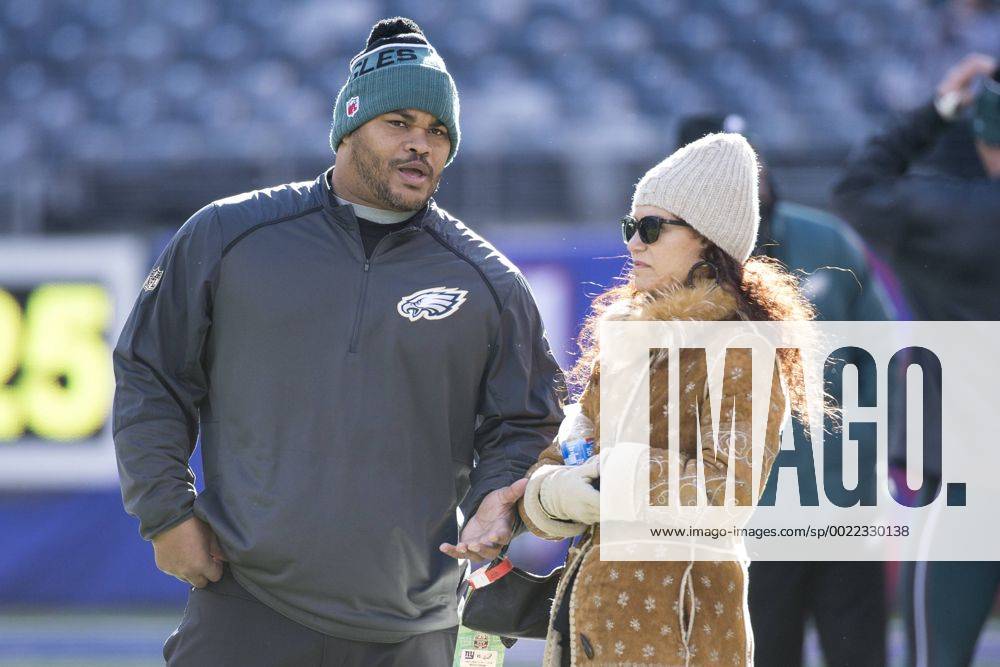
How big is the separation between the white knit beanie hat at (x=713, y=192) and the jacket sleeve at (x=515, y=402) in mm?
478

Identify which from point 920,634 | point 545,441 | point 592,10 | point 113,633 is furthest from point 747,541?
point 592,10

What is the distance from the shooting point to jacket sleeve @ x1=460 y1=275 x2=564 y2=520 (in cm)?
268

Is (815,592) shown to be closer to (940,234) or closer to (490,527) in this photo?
(940,234)

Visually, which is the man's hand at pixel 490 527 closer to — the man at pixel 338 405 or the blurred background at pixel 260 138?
the man at pixel 338 405

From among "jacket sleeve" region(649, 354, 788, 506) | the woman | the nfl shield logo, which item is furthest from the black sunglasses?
the nfl shield logo

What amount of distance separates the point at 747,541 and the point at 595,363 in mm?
1427

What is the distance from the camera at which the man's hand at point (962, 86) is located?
374 centimetres

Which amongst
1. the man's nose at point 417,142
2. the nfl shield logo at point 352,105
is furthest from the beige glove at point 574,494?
the nfl shield logo at point 352,105

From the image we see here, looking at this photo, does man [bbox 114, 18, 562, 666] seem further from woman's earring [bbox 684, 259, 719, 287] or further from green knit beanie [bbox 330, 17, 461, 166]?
woman's earring [bbox 684, 259, 719, 287]

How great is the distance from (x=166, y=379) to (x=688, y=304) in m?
1.04

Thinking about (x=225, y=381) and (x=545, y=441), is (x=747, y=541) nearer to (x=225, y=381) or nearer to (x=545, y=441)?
(x=545, y=441)

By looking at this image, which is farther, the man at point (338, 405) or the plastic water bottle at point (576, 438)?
the man at point (338, 405)

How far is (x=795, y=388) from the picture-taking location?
2307 mm

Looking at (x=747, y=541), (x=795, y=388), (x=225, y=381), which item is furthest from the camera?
(x=747, y=541)
